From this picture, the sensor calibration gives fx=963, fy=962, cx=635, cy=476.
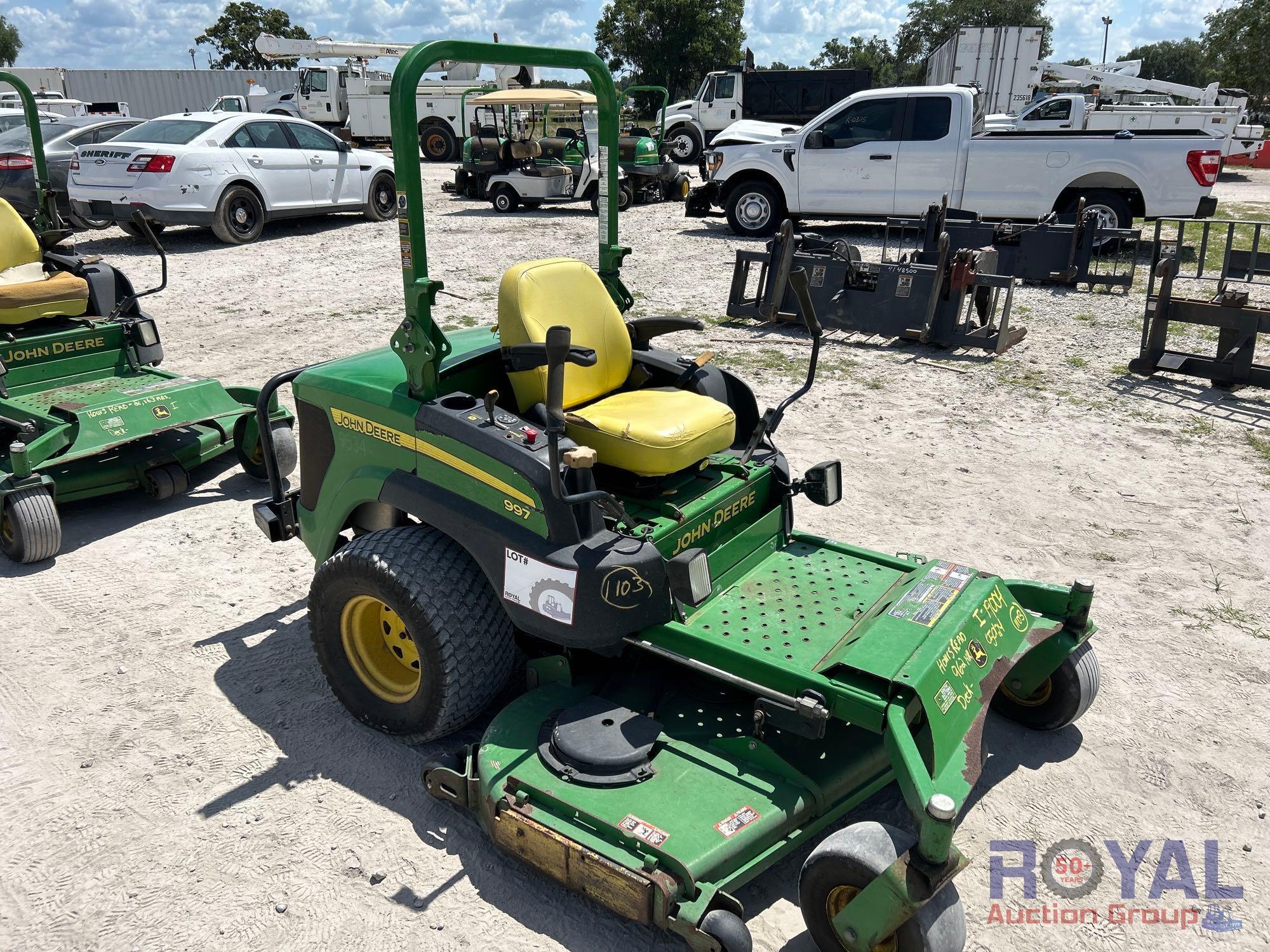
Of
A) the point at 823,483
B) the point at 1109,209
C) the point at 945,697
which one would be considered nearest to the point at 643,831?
the point at 945,697

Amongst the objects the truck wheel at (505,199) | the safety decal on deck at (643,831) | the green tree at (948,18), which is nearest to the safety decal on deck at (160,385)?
the safety decal on deck at (643,831)

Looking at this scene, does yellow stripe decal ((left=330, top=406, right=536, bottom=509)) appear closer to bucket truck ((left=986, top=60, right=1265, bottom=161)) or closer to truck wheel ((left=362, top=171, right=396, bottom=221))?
bucket truck ((left=986, top=60, right=1265, bottom=161))

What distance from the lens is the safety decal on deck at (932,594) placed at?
10.2 ft

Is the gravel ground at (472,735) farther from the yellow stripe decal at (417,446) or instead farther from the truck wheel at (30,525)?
the yellow stripe decal at (417,446)

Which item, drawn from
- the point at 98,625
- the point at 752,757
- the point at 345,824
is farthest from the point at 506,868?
the point at 98,625

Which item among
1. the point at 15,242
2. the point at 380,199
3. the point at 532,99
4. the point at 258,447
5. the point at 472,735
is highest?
the point at 532,99

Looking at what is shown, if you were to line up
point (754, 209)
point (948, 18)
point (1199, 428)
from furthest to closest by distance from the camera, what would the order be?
point (948, 18) → point (754, 209) → point (1199, 428)

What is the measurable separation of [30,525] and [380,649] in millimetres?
2195

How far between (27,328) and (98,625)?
8.34ft

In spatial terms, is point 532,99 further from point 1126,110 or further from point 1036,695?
point 1036,695

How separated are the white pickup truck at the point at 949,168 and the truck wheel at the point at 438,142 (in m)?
13.0

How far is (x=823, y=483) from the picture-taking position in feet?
12.6

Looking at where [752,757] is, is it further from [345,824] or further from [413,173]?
[413,173]

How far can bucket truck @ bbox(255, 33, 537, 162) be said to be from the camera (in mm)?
23781
